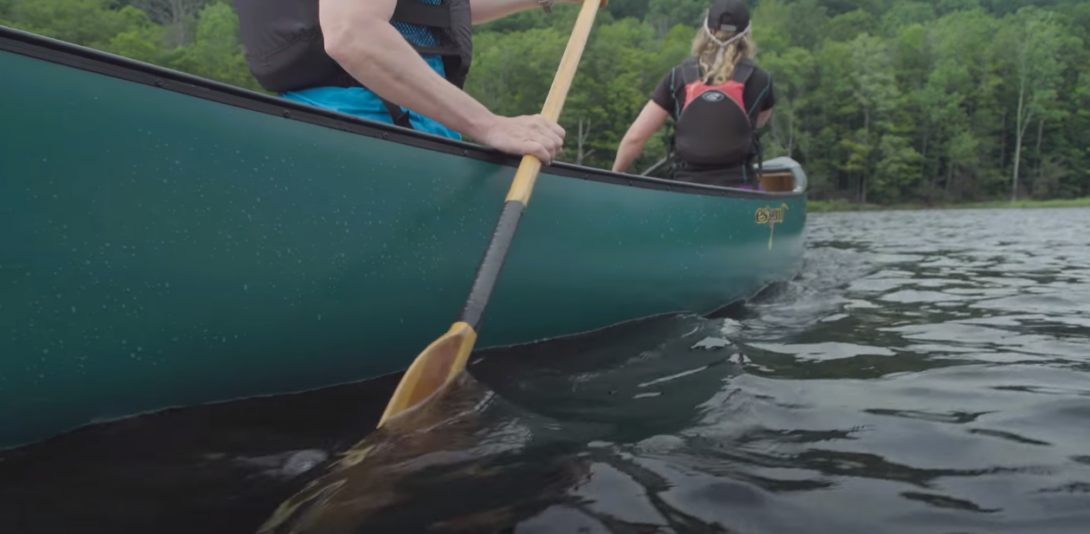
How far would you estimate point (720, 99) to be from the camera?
4.33m

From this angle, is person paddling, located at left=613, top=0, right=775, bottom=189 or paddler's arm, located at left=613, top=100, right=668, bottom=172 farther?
paddler's arm, located at left=613, top=100, right=668, bottom=172

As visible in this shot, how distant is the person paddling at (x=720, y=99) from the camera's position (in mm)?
4344

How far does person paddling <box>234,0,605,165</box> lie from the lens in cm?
190

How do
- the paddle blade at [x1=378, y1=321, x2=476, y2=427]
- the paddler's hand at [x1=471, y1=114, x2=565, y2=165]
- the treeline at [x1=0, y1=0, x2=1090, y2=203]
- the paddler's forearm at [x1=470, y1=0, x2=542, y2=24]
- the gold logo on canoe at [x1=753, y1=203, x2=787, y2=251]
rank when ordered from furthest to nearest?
the treeline at [x1=0, y1=0, x2=1090, y2=203]
the gold logo on canoe at [x1=753, y1=203, x2=787, y2=251]
the paddler's forearm at [x1=470, y1=0, x2=542, y2=24]
the paddler's hand at [x1=471, y1=114, x2=565, y2=165]
the paddle blade at [x1=378, y1=321, x2=476, y2=427]

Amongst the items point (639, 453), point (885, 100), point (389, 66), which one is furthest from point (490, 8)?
point (885, 100)

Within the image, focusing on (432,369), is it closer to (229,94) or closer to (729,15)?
(229,94)

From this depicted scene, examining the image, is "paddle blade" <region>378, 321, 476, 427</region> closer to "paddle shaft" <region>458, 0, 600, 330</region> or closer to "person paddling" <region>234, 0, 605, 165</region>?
"paddle shaft" <region>458, 0, 600, 330</region>

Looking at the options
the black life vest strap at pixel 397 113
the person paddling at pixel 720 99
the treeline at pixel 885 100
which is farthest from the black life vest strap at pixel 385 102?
the treeline at pixel 885 100

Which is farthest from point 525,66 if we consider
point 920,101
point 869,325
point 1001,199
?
point 869,325

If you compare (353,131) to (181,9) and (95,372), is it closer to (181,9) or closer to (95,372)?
(95,372)

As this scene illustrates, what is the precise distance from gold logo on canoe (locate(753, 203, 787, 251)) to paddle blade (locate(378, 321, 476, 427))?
8.76 feet

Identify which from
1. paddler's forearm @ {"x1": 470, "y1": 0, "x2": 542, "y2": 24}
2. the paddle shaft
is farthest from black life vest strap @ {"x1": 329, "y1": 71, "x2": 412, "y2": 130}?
paddler's forearm @ {"x1": 470, "y1": 0, "x2": 542, "y2": 24}

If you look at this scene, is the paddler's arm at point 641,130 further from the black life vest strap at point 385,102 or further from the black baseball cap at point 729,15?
the black life vest strap at point 385,102

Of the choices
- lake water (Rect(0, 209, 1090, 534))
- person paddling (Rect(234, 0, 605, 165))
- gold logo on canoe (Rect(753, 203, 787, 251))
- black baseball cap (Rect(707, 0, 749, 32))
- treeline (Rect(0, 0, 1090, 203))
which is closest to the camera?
lake water (Rect(0, 209, 1090, 534))
